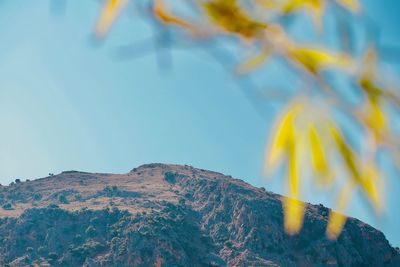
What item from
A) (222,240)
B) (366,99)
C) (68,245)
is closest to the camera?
(366,99)

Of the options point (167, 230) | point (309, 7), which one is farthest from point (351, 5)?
point (167, 230)

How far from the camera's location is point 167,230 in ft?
144

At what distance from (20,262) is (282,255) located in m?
20.1

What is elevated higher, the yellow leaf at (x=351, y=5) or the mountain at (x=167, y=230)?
the mountain at (x=167, y=230)

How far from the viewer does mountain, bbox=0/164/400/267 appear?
41.8 metres

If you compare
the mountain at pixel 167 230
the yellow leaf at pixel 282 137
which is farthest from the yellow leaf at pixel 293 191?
the mountain at pixel 167 230

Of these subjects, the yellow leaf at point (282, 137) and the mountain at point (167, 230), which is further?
the mountain at point (167, 230)

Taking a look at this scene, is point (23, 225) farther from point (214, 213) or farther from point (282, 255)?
point (282, 255)

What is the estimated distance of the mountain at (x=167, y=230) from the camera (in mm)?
41781

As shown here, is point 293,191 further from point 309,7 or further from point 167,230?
point 167,230

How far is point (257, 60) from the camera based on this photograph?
2.47 feet

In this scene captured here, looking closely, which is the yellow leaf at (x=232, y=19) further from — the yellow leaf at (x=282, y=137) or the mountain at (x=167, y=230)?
the mountain at (x=167, y=230)

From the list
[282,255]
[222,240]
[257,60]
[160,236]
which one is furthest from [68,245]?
[257,60]

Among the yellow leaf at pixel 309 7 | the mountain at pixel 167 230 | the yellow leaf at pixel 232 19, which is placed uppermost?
the mountain at pixel 167 230
